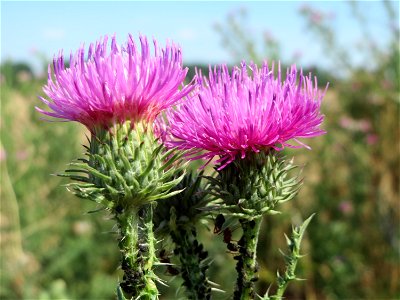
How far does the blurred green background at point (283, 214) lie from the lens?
523 cm

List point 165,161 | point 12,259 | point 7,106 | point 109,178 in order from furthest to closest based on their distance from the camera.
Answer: point 7,106 < point 12,259 < point 165,161 < point 109,178

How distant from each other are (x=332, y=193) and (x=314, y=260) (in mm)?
1052

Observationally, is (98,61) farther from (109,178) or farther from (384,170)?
(384,170)

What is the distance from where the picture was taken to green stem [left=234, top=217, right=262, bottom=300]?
1623 millimetres

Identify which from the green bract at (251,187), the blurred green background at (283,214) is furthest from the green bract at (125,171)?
the blurred green background at (283,214)

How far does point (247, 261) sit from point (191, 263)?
208 millimetres

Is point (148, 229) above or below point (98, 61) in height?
below

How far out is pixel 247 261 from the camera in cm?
167

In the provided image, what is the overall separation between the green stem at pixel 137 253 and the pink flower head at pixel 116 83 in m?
0.30

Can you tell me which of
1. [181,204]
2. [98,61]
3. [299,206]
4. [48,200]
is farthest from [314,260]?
[98,61]

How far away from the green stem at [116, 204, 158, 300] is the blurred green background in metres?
3.40

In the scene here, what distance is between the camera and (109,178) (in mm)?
1505

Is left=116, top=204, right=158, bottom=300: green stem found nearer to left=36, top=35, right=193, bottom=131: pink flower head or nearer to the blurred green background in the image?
left=36, top=35, right=193, bottom=131: pink flower head

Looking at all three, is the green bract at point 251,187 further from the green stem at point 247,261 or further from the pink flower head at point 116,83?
the pink flower head at point 116,83
